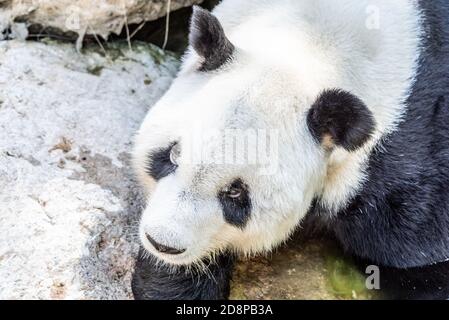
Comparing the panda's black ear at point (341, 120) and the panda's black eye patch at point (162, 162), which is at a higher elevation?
the panda's black ear at point (341, 120)

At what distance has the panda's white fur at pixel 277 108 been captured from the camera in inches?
120

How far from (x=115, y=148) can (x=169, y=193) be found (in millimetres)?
1109

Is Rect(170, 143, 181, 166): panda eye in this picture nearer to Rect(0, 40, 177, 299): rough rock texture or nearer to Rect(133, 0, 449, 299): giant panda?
Rect(133, 0, 449, 299): giant panda

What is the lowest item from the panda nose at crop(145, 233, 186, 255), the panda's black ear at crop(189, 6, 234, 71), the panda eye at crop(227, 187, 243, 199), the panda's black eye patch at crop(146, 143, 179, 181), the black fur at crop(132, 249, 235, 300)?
the black fur at crop(132, 249, 235, 300)

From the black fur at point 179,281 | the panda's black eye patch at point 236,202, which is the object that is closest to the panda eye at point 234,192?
Result: the panda's black eye patch at point 236,202

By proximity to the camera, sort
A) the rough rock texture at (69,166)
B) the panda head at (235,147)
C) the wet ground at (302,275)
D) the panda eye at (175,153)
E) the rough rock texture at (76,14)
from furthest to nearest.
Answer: the rough rock texture at (76,14), the wet ground at (302,275), the rough rock texture at (69,166), the panda eye at (175,153), the panda head at (235,147)

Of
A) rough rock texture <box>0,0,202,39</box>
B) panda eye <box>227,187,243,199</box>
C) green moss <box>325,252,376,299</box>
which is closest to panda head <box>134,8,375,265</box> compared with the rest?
panda eye <box>227,187,243,199</box>

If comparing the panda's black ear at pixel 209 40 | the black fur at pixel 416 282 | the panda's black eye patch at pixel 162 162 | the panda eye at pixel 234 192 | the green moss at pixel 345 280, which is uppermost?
the panda's black ear at pixel 209 40

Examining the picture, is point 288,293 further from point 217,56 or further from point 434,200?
point 217,56

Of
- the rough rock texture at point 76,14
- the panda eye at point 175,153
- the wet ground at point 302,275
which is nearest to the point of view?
the panda eye at point 175,153

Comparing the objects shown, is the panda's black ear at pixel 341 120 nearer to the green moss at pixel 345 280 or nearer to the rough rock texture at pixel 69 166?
the green moss at pixel 345 280

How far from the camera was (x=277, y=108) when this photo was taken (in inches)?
Answer: 124

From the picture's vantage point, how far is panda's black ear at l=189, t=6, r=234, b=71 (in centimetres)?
324

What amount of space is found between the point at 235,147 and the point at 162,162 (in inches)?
16.1
